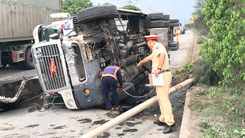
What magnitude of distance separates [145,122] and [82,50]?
2099 mm

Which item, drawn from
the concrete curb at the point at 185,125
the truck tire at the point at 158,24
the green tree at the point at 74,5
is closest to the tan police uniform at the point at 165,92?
the concrete curb at the point at 185,125

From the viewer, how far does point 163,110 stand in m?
4.68

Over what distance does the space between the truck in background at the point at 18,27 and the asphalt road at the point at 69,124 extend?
20.4 ft

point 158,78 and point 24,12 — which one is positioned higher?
point 24,12

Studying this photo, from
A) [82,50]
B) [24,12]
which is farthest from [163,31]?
[24,12]

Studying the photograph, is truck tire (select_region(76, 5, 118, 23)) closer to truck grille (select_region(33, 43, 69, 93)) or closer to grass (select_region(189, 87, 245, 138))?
truck grille (select_region(33, 43, 69, 93))

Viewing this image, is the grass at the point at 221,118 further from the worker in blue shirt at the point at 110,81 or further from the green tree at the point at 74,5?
the green tree at the point at 74,5

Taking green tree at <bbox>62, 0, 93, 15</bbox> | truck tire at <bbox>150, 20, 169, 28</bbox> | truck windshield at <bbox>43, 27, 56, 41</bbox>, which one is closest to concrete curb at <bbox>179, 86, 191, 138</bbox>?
truck windshield at <bbox>43, 27, 56, 41</bbox>

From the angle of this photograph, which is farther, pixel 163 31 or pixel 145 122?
pixel 163 31

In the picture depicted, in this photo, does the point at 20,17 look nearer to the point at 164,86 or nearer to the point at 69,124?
the point at 69,124

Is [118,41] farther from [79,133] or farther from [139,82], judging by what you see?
[79,133]

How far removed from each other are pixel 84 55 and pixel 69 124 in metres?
1.56

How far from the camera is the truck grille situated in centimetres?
528

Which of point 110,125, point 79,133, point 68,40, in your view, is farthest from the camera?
point 68,40
